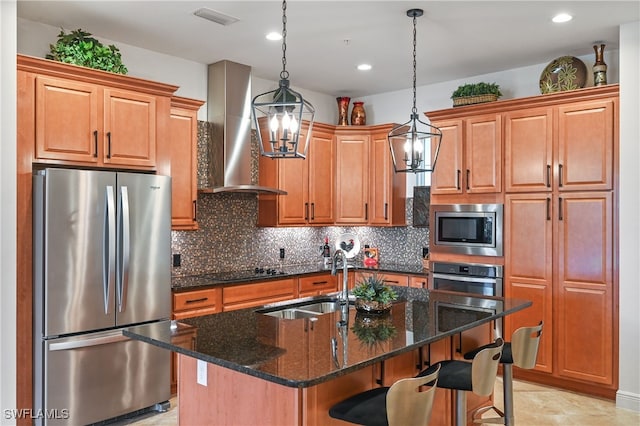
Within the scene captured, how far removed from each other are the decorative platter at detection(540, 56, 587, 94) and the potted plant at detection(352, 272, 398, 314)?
8.76ft

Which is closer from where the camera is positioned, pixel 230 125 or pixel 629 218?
pixel 629 218

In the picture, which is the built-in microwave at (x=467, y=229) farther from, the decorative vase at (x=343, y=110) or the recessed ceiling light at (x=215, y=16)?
the recessed ceiling light at (x=215, y=16)

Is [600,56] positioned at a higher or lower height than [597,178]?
higher

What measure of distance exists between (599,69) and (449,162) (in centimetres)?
146

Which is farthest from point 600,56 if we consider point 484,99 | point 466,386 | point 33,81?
point 33,81

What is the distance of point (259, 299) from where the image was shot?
471 centimetres

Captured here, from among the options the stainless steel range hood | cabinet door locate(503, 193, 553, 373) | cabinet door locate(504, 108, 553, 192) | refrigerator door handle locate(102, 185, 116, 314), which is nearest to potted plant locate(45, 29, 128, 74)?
refrigerator door handle locate(102, 185, 116, 314)

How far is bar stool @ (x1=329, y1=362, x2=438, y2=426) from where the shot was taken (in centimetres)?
202

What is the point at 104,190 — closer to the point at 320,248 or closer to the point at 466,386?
the point at 466,386

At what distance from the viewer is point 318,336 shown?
8.06ft

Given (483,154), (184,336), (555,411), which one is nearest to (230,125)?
(483,154)

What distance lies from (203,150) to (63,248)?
1.83 meters

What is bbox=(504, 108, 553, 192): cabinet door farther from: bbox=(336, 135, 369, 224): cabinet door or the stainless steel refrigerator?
the stainless steel refrigerator

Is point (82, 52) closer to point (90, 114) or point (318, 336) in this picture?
point (90, 114)
